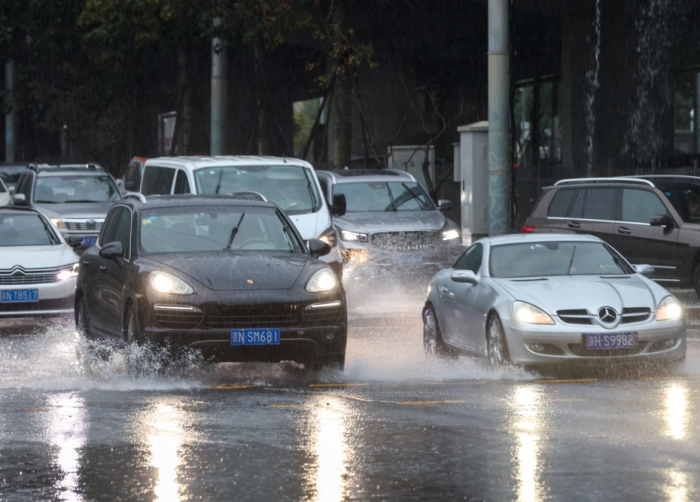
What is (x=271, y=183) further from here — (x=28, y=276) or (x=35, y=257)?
(x=28, y=276)

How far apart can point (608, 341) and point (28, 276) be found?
796cm

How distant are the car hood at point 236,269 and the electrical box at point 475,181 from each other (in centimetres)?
1406

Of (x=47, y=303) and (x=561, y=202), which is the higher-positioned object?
(x=561, y=202)

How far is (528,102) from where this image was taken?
108812 millimetres

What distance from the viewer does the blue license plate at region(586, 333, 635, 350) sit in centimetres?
1154

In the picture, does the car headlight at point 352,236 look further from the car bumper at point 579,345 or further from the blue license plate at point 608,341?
the blue license plate at point 608,341

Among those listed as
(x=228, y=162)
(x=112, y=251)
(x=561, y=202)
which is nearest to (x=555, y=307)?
(x=112, y=251)

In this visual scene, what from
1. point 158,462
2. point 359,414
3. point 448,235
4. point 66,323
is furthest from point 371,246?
point 158,462

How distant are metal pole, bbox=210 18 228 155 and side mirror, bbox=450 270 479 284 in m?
18.8

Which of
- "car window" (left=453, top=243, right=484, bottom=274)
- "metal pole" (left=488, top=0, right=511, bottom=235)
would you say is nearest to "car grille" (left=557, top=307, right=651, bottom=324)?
"car window" (left=453, top=243, right=484, bottom=274)

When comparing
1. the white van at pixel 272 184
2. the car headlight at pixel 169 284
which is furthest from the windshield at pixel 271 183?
the car headlight at pixel 169 284

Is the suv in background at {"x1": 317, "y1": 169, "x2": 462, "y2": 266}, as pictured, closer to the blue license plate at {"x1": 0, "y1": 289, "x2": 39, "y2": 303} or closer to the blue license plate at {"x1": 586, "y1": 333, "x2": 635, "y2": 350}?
the blue license plate at {"x1": 0, "y1": 289, "x2": 39, "y2": 303}

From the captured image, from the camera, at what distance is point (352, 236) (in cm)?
2145

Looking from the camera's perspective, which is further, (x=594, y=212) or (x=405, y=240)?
(x=405, y=240)
